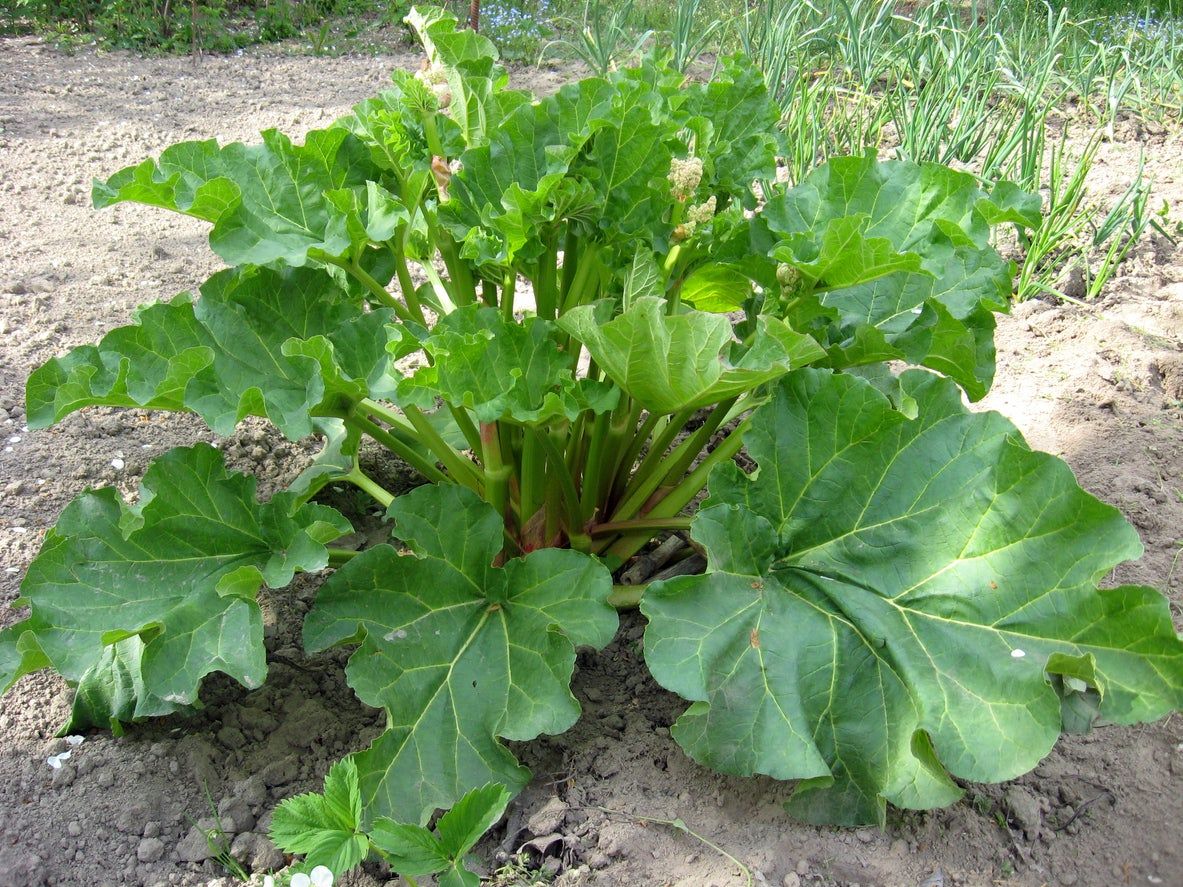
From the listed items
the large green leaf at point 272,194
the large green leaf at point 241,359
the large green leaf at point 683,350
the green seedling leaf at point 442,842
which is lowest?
the green seedling leaf at point 442,842

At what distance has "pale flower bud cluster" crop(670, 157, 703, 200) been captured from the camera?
1.83 meters

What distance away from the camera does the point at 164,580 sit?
1.86m

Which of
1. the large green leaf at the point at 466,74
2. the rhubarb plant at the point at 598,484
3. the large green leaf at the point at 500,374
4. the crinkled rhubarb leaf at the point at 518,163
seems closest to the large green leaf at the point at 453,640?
the rhubarb plant at the point at 598,484

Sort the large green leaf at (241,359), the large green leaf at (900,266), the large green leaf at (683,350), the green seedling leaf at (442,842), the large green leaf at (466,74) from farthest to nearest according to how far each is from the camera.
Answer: the large green leaf at (466,74), the large green leaf at (900,266), the large green leaf at (241,359), the large green leaf at (683,350), the green seedling leaf at (442,842)

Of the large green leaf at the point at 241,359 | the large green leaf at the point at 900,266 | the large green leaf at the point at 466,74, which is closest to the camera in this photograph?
the large green leaf at the point at 241,359

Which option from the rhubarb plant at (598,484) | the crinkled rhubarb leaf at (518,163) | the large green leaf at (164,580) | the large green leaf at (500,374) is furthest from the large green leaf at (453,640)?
the crinkled rhubarb leaf at (518,163)

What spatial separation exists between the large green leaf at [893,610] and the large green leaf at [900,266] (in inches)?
7.1

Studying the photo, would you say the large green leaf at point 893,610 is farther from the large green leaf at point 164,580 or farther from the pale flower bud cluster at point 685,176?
the large green leaf at point 164,580

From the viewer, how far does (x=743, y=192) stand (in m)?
2.12

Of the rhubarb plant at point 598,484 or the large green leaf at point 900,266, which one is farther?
the large green leaf at point 900,266

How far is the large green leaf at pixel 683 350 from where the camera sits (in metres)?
1.57

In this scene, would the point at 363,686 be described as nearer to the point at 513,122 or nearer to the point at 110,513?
the point at 110,513

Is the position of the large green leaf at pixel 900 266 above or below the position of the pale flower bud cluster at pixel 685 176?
below

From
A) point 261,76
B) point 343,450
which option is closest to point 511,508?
point 343,450
